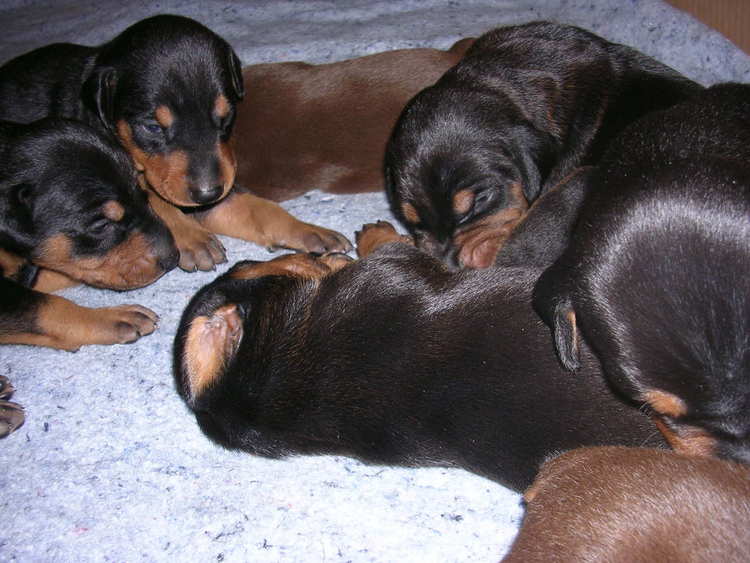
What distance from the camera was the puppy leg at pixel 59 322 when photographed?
347 centimetres

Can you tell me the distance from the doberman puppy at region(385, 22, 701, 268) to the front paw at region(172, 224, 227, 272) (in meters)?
0.98

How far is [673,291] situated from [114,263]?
258 cm

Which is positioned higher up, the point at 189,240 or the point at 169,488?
the point at 189,240

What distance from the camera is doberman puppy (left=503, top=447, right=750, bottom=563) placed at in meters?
1.94

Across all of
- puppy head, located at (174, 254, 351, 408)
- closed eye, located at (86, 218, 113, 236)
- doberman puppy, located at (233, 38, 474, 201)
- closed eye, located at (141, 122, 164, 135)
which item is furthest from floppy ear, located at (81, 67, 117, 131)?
puppy head, located at (174, 254, 351, 408)

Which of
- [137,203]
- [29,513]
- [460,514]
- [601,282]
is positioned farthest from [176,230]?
[601,282]

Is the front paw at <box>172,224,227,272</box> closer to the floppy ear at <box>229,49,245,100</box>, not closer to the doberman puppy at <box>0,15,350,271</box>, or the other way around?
the doberman puppy at <box>0,15,350,271</box>

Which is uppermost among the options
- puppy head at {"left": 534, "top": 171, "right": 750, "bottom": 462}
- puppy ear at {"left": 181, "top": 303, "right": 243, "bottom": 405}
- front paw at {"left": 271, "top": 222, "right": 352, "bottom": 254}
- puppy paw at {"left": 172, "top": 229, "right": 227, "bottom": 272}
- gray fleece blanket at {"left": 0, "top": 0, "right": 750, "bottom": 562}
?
puppy head at {"left": 534, "top": 171, "right": 750, "bottom": 462}

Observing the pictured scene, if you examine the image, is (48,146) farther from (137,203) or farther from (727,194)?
(727,194)

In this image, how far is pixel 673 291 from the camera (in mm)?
2158

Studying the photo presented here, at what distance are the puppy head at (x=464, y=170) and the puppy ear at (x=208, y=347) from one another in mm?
1023

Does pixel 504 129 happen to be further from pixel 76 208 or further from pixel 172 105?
pixel 76 208

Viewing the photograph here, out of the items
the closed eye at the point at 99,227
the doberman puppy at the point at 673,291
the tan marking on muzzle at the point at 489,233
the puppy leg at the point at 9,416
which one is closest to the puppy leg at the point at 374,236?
the tan marking on muzzle at the point at 489,233

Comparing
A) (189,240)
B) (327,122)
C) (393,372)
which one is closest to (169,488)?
(393,372)
